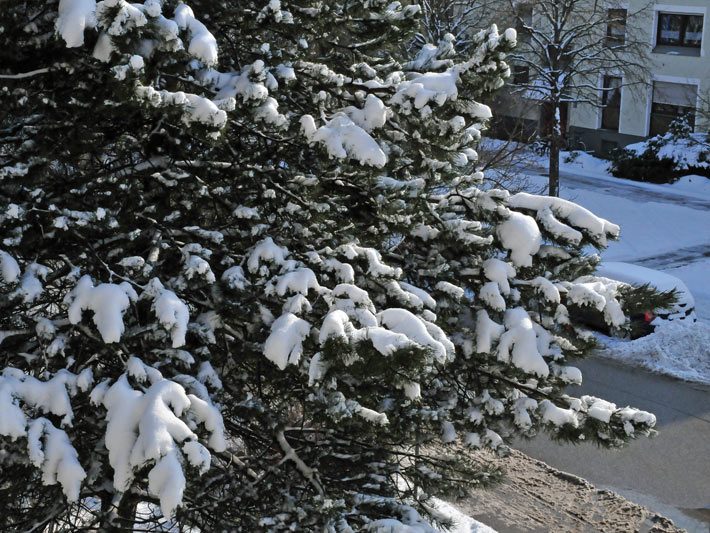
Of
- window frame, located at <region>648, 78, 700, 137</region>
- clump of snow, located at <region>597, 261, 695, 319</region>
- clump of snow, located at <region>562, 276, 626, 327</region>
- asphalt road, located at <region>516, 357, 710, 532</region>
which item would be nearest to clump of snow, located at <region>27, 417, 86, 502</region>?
clump of snow, located at <region>562, 276, 626, 327</region>

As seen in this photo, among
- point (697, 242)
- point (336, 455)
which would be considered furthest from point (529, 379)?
point (697, 242)

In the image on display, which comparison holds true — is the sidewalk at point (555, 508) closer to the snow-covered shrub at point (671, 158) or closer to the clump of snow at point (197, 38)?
the clump of snow at point (197, 38)

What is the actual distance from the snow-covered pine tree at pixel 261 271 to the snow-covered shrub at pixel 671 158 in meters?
27.0

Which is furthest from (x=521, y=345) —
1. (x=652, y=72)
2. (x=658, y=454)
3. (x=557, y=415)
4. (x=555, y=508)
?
(x=652, y=72)

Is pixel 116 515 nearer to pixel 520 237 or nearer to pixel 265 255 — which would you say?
pixel 265 255

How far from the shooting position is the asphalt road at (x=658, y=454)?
36.9ft

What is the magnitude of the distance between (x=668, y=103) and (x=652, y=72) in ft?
4.63

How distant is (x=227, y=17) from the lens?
6332 millimetres

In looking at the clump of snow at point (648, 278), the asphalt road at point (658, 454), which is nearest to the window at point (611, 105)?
the clump of snow at point (648, 278)

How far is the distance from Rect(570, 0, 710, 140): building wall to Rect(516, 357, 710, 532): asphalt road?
19.4 meters

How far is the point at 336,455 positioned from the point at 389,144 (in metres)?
2.26

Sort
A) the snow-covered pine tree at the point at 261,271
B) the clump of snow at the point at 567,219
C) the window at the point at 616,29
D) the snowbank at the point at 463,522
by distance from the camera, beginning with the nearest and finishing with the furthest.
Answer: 1. the snow-covered pine tree at the point at 261,271
2. the clump of snow at the point at 567,219
3. the snowbank at the point at 463,522
4. the window at the point at 616,29

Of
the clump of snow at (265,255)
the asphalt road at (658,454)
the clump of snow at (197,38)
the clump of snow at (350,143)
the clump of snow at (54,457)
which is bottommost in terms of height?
the asphalt road at (658,454)

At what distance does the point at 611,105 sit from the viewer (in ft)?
122
